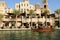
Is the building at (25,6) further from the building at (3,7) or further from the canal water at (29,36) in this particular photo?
the canal water at (29,36)

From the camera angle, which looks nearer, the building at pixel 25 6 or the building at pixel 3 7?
the building at pixel 3 7

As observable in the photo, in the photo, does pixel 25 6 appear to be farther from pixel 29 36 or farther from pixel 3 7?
pixel 29 36

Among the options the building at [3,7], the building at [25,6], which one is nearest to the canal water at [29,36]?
→ the building at [3,7]

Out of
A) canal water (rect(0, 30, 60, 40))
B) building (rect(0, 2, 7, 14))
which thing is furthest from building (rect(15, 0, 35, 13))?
canal water (rect(0, 30, 60, 40))

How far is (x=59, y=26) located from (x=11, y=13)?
86.0 feet

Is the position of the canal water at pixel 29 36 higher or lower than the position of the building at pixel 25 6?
lower

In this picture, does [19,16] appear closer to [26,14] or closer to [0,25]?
[26,14]

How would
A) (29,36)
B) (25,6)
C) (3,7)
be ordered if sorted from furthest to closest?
(25,6), (3,7), (29,36)

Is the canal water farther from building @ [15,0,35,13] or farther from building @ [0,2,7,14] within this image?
building @ [15,0,35,13]

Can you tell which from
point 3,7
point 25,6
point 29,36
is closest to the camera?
point 29,36

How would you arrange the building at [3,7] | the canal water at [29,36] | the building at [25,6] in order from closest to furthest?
the canal water at [29,36]
the building at [3,7]
the building at [25,6]

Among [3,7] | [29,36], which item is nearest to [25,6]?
[3,7]

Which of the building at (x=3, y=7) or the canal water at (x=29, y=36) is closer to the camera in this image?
the canal water at (x=29, y=36)

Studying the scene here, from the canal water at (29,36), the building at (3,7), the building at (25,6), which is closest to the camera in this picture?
the canal water at (29,36)
